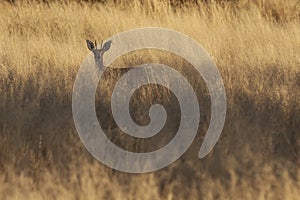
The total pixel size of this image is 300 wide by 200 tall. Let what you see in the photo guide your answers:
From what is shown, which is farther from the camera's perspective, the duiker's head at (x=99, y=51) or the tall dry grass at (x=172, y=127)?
the duiker's head at (x=99, y=51)

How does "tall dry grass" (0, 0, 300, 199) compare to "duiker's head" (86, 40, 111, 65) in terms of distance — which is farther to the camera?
"duiker's head" (86, 40, 111, 65)

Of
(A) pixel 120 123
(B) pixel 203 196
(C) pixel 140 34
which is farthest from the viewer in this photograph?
(C) pixel 140 34

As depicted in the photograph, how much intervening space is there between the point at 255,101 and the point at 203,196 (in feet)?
4.49

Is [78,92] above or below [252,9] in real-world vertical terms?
above

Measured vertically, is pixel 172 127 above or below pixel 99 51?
below

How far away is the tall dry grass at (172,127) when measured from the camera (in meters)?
4.32

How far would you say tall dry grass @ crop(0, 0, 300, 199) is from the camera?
14.2 ft

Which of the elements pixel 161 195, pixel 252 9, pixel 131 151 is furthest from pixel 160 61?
pixel 252 9

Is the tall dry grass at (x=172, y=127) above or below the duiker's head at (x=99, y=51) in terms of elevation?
below

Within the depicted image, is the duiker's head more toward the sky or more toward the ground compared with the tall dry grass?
more toward the sky

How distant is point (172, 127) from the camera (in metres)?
5.16

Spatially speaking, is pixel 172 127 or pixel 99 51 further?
pixel 99 51

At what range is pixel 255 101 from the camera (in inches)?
212

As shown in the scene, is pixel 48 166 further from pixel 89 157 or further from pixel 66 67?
pixel 66 67
